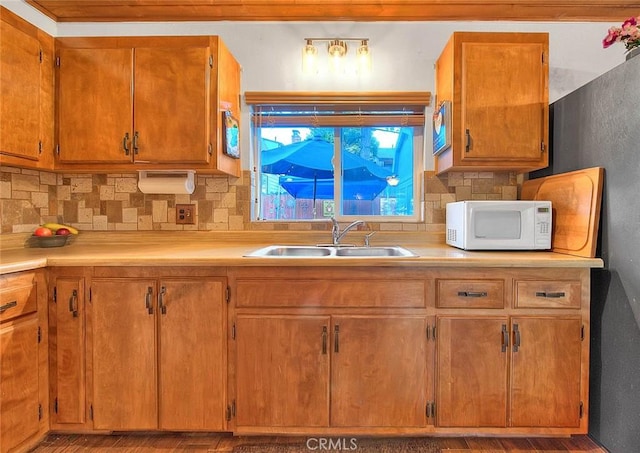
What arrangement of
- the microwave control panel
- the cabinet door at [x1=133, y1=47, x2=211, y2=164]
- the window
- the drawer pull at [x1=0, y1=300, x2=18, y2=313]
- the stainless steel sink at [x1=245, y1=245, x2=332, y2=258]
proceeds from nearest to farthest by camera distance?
the drawer pull at [x1=0, y1=300, x2=18, y2=313], the microwave control panel, the cabinet door at [x1=133, y1=47, x2=211, y2=164], the stainless steel sink at [x1=245, y1=245, x2=332, y2=258], the window

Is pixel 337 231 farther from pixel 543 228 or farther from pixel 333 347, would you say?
pixel 543 228

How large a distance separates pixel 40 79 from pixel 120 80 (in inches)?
16.3

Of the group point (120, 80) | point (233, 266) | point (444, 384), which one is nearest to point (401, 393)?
point (444, 384)

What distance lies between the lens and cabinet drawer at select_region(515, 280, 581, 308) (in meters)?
1.69

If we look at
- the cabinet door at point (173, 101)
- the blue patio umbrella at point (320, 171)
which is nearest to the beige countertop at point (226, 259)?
the blue patio umbrella at point (320, 171)

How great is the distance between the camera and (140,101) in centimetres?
206

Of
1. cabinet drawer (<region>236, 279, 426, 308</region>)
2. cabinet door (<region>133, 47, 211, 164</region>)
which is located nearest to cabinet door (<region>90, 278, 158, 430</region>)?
cabinet drawer (<region>236, 279, 426, 308</region>)

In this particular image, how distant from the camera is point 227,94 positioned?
222 centimetres

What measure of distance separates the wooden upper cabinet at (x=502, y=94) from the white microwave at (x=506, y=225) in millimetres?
279

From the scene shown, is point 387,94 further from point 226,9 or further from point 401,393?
point 401,393

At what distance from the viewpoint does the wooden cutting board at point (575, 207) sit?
5.55ft

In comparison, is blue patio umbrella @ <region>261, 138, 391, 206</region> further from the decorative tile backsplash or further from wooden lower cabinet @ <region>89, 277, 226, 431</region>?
wooden lower cabinet @ <region>89, 277, 226, 431</region>

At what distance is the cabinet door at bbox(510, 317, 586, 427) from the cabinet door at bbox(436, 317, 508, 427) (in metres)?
0.07

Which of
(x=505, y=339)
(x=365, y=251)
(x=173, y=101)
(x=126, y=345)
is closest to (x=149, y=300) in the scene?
(x=126, y=345)
